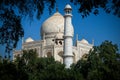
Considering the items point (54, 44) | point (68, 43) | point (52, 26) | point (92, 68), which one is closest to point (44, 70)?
point (92, 68)

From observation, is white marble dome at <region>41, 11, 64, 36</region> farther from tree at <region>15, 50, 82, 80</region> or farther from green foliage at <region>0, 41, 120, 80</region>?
green foliage at <region>0, 41, 120, 80</region>

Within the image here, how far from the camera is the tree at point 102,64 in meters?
28.8

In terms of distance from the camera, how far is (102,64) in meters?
30.8

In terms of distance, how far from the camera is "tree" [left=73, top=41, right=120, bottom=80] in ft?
94.6

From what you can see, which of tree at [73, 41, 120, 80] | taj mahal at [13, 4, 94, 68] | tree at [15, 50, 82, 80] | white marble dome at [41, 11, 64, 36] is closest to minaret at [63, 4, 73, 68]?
tree at [73, 41, 120, 80]

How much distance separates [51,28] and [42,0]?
38.5 meters

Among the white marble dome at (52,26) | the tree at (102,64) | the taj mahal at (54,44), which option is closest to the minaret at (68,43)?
the tree at (102,64)

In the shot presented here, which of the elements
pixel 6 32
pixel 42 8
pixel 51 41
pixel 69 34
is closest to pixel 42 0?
pixel 42 8

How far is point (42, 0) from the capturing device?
10.6 m

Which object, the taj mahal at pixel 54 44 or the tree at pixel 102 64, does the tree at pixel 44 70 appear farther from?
the taj mahal at pixel 54 44

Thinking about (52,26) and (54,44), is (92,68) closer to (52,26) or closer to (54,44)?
(54,44)

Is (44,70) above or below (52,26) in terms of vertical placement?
below

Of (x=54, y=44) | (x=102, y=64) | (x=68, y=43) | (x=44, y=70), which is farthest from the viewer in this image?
(x=54, y=44)

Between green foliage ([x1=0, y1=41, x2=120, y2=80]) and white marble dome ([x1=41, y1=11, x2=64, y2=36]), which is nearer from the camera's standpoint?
green foliage ([x1=0, y1=41, x2=120, y2=80])
